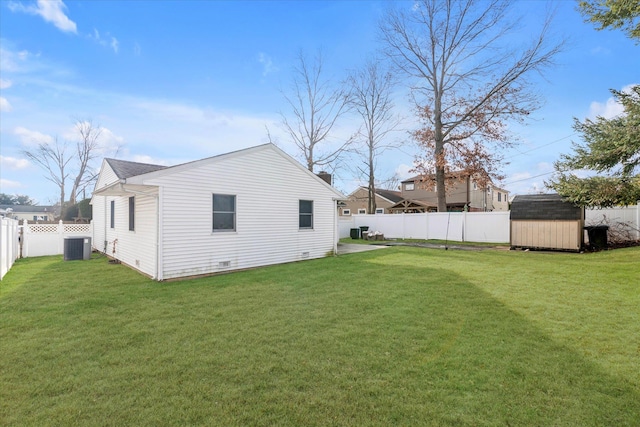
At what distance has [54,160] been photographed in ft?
102

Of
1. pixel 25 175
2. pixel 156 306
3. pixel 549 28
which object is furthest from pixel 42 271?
pixel 25 175

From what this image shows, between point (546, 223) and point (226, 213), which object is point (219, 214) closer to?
point (226, 213)

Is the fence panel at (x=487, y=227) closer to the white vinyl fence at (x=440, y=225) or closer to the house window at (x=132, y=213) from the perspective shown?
the white vinyl fence at (x=440, y=225)

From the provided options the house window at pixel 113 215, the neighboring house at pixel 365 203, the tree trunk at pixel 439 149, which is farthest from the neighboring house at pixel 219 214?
the neighboring house at pixel 365 203

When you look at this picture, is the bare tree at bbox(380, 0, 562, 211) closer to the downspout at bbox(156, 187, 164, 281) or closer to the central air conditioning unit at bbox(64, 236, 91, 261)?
the downspout at bbox(156, 187, 164, 281)

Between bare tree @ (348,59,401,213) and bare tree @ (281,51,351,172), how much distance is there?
1.53 metres

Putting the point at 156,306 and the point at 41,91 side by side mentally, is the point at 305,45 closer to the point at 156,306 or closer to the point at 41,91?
the point at 41,91

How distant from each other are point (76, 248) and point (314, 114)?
17.6 metres

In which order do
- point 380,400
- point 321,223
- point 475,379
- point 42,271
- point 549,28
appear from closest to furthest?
point 380,400 → point 475,379 → point 42,271 → point 321,223 → point 549,28

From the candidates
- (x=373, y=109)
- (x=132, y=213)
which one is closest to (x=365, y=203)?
(x=373, y=109)

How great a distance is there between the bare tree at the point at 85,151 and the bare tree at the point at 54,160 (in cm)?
129

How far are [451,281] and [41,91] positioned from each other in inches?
711

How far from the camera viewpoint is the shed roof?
1209 cm

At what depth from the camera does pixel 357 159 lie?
25.1m
